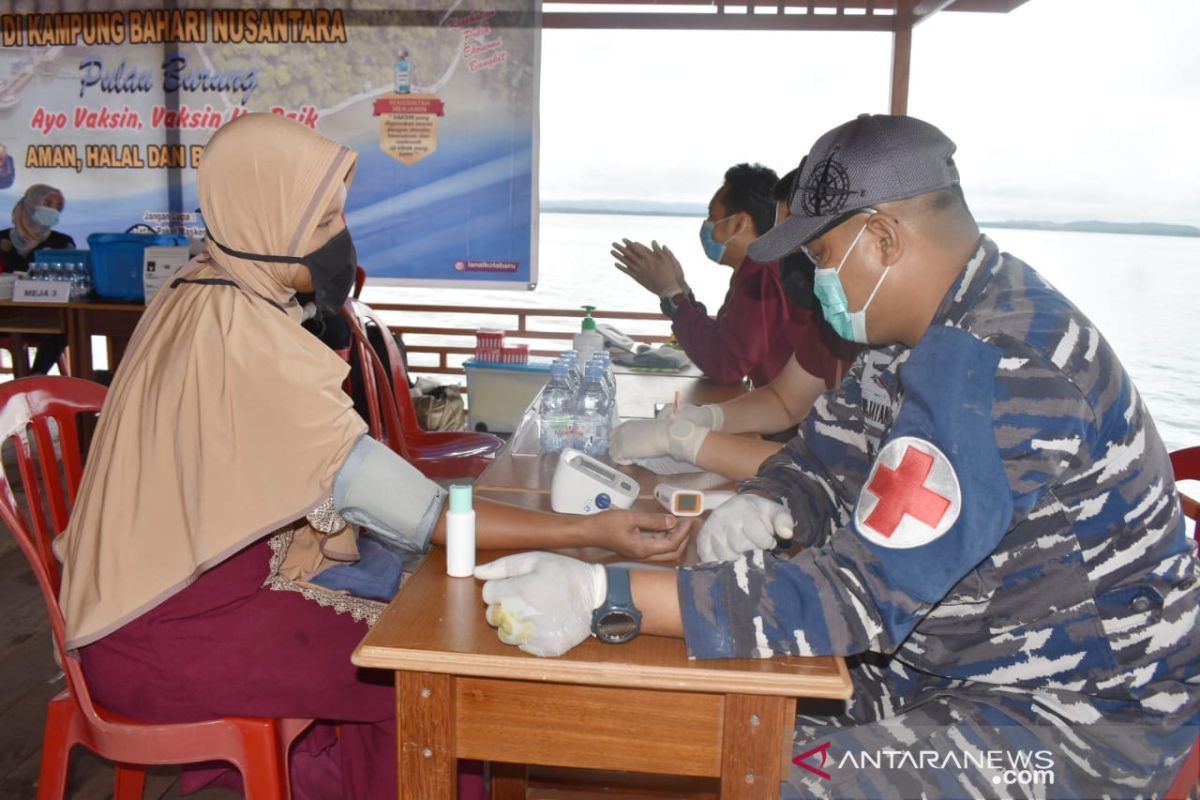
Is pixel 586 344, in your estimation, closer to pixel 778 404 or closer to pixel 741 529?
pixel 778 404

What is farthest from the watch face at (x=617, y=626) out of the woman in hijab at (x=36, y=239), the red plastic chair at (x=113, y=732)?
the woman in hijab at (x=36, y=239)

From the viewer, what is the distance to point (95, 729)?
4.73ft

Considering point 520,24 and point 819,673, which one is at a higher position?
point 520,24

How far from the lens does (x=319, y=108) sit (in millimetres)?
5656

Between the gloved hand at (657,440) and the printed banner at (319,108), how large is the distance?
3783 mm

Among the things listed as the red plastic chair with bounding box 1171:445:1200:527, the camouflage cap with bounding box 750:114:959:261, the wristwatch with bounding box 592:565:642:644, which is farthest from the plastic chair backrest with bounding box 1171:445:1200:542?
the wristwatch with bounding box 592:565:642:644

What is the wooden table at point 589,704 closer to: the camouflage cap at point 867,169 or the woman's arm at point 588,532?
the woman's arm at point 588,532

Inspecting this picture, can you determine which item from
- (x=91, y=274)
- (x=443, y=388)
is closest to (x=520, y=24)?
(x=443, y=388)

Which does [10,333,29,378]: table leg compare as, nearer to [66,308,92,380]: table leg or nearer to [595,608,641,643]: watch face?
[66,308,92,380]: table leg

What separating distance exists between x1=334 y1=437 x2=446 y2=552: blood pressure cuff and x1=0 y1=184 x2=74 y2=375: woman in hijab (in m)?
4.89

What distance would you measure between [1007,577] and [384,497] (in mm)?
860

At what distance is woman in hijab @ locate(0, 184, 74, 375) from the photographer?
18.1ft

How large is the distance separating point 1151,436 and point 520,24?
16.3 feet

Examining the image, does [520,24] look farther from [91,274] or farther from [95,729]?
[95,729]
